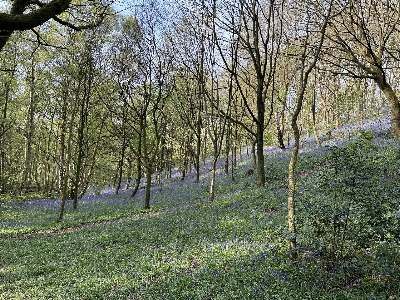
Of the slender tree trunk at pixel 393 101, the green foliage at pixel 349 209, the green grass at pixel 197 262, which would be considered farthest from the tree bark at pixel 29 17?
the slender tree trunk at pixel 393 101

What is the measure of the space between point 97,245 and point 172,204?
9.04 metres

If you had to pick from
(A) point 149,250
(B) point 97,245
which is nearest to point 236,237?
(A) point 149,250

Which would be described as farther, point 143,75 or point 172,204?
point 143,75

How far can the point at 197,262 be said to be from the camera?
8891 mm

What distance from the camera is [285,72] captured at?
31.3m

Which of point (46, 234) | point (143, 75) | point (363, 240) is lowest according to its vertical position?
point (46, 234)

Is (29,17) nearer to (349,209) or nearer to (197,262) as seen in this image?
(349,209)

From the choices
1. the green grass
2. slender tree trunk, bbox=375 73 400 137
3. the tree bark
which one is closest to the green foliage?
the green grass

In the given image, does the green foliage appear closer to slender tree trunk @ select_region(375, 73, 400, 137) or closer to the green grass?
the green grass

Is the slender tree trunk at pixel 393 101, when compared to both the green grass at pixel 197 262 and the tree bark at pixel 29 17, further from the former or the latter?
the tree bark at pixel 29 17

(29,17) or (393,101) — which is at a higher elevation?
(393,101)

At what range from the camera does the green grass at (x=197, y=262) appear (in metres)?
6.32

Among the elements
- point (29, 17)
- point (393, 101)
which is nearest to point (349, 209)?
point (29, 17)

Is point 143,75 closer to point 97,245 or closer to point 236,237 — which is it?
point 97,245
